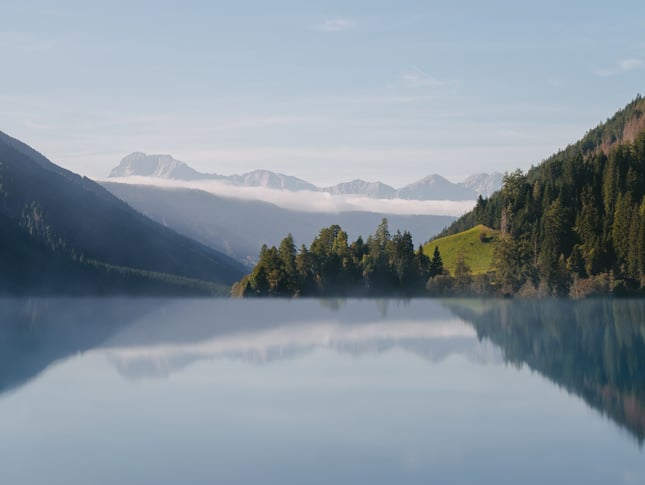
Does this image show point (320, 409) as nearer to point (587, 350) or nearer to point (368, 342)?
point (368, 342)

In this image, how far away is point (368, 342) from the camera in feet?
257

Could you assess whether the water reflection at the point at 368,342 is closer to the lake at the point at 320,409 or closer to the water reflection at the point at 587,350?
the water reflection at the point at 587,350

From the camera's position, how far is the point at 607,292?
195m

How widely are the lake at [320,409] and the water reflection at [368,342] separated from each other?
290 millimetres

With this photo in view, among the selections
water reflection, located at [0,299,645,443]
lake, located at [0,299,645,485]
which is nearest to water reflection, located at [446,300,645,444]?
water reflection, located at [0,299,645,443]

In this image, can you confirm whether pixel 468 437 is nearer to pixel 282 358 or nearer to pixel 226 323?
pixel 282 358

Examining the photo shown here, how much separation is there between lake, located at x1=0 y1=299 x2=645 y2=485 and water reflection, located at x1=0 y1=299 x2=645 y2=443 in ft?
0.95

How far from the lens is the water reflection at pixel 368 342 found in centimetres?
5483

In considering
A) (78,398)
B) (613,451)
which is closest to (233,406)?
(78,398)

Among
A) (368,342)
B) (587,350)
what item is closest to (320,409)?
(368,342)

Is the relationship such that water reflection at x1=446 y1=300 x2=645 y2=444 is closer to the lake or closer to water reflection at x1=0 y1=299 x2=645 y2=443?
water reflection at x1=0 y1=299 x2=645 y2=443

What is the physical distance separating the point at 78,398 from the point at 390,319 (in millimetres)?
68680

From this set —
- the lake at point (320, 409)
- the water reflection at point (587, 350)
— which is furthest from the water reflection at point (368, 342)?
the lake at point (320, 409)

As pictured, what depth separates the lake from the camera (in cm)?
3131
